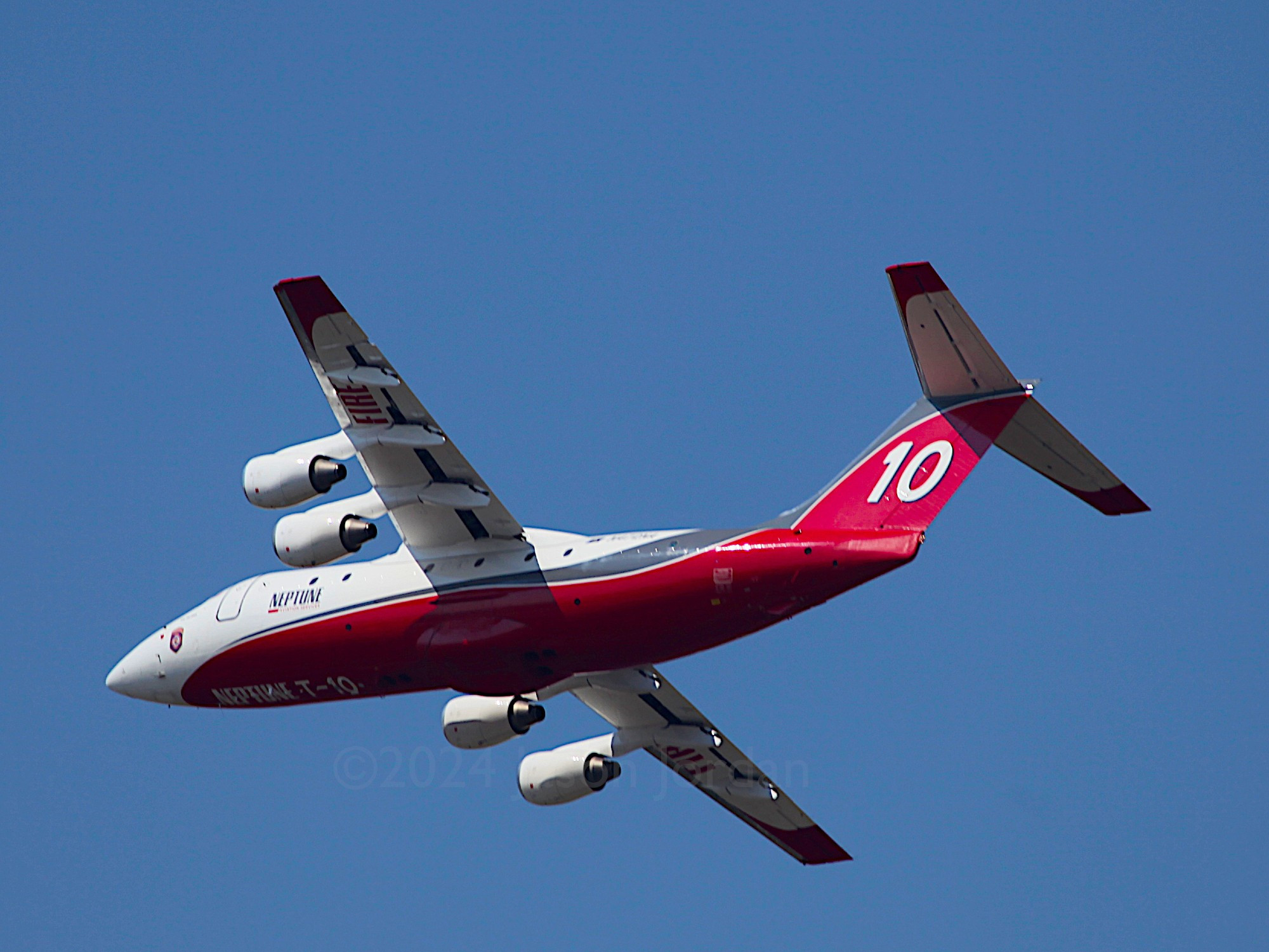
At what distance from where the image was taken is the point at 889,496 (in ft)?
67.6

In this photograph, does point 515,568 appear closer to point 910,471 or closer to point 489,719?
point 489,719

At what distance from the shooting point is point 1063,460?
2059 cm

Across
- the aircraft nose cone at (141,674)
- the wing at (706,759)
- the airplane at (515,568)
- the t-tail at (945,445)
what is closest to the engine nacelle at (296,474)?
the airplane at (515,568)

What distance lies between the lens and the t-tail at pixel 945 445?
66.2 ft

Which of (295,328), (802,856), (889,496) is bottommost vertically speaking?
(802,856)

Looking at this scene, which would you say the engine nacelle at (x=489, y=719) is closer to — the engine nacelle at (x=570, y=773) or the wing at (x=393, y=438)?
the engine nacelle at (x=570, y=773)

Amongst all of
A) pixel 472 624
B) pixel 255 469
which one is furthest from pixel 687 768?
pixel 255 469

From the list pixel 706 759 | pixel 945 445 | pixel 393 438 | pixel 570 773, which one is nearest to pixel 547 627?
pixel 393 438

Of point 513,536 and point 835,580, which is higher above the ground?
point 513,536

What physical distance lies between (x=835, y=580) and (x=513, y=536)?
3.85 meters

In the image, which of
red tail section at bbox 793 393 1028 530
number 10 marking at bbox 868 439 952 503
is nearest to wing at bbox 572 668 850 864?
red tail section at bbox 793 393 1028 530

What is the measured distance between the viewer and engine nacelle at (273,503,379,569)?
2198 centimetres

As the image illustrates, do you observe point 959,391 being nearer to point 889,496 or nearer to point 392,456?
point 889,496

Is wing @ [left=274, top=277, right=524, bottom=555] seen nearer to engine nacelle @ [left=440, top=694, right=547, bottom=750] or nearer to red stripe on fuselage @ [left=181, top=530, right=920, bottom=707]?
red stripe on fuselage @ [left=181, top=530, right=920, bottom=707]
